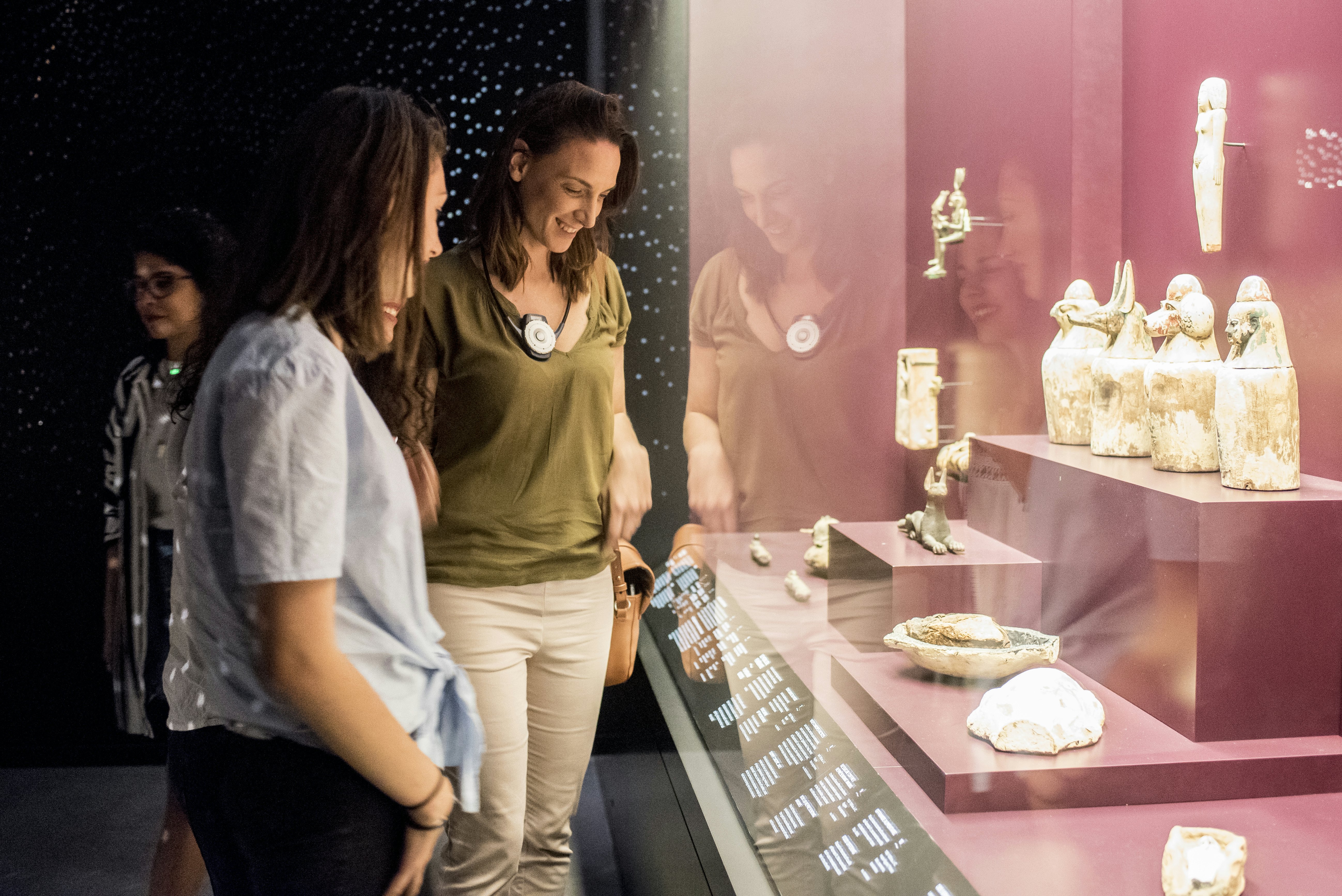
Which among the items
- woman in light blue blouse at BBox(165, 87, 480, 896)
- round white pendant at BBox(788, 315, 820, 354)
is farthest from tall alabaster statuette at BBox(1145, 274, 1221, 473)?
woman in light blue blouse at BBox(165, 87, 480, 896)

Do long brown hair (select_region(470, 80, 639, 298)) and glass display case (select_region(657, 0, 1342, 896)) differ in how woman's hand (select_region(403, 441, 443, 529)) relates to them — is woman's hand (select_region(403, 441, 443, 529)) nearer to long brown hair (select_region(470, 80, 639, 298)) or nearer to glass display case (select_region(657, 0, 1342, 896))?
long brown hair (select_region(470, 80, 639, 298))

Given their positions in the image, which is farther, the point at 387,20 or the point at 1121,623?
the point at 387,20

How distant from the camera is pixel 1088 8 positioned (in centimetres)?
180

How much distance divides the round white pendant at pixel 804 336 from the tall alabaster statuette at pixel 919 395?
0.78 feet

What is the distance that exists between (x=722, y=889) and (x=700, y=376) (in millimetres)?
1305

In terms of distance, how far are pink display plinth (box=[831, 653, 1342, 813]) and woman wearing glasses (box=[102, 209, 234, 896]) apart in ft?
3.49

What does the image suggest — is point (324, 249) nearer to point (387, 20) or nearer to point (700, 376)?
point (700, 376)

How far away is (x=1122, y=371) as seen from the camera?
193 centimetres

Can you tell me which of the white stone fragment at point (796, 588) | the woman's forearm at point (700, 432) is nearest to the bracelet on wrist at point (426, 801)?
the white stone fragment at point (796, 588)

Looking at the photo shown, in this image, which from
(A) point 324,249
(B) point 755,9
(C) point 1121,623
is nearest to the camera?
(A) point 324,249

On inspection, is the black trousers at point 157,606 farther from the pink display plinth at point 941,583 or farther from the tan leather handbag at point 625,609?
the pink display plinth at point 941,583

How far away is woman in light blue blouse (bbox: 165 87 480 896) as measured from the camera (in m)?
0.81

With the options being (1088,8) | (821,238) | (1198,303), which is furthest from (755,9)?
(1198,303)

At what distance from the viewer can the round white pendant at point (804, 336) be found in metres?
2.29
